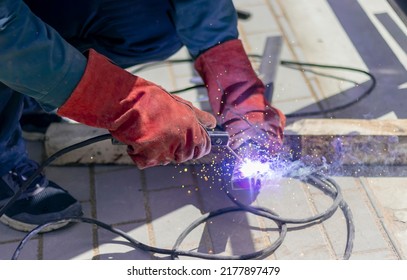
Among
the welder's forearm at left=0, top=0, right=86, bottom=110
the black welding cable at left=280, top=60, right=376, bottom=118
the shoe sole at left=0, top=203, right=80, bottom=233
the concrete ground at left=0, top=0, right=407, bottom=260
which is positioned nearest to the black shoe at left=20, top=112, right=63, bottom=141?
the concrete ground at left=0, top=0, right=407, bottom=260

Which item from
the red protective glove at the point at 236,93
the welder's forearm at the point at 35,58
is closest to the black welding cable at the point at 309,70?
the red protective glove at the point at 236,93

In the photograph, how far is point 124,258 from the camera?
7.75ft

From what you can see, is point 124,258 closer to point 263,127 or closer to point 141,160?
point 141,160

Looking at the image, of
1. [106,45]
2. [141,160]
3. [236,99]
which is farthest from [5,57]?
[236,99]

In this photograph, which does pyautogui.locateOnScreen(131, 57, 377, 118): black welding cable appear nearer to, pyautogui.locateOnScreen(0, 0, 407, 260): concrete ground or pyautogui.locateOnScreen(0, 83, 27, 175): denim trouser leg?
pyautogui.locateOnScreen(0, 0, 407, 260): concrete ground

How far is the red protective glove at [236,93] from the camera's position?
2494 mm

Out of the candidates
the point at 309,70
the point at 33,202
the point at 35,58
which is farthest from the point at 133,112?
the point at 309,70

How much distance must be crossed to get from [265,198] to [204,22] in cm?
69

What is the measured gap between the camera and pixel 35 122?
112 inches

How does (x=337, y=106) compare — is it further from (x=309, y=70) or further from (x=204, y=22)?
(x=204, y=22)

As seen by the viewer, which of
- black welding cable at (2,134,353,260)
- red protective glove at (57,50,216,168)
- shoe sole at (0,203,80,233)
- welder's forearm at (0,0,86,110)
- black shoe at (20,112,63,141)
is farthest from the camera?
black shoe at (20,112,63,141)

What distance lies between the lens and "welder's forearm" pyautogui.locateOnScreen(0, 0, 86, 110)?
6.07ft

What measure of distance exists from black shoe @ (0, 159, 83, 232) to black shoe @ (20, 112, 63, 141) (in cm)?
29

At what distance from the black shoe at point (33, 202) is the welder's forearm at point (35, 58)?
604mm
